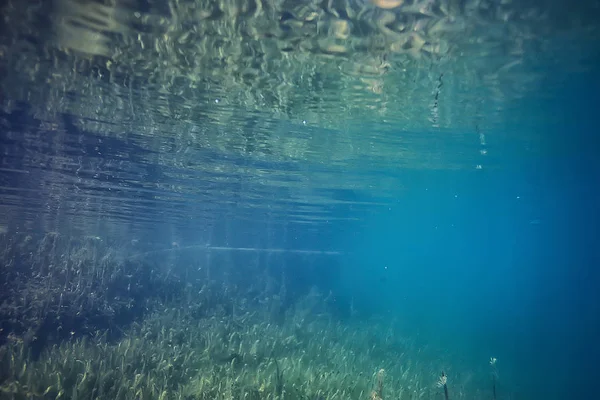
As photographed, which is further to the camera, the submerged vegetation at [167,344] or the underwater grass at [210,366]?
the submerged vegetation at [167,344]

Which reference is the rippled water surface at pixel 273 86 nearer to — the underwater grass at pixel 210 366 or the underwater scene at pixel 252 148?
the underwater scene at pixel 252 148

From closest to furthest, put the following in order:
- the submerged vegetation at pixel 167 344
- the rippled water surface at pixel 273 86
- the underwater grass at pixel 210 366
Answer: the rippled water surface at pixel 273 86 → the underwater grass at pixel 210 366 → the submerged vegetation at pixel 167 344

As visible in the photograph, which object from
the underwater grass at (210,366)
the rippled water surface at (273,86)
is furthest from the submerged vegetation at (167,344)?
the rippled water surface at (273,86)

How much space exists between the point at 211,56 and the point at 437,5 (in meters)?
5.48

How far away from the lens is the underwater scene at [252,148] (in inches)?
312

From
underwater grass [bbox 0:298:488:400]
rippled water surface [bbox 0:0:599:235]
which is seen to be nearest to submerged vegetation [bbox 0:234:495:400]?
underwater grass [bbox 0:298:488:400]

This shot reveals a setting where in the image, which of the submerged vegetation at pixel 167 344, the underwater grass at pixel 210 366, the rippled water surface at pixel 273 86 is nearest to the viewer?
the rippled water surface at pixel 273 86

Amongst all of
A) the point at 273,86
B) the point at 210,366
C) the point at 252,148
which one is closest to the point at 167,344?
the point at 210,366

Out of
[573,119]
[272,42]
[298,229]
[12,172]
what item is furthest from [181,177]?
[298,229]

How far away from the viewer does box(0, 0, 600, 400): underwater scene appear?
7.92 meters

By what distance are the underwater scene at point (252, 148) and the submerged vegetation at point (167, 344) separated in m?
0.13

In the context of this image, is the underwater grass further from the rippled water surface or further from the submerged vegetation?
the rippled water surface

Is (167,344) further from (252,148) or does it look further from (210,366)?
(252,148)

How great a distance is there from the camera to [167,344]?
14.6 metres
